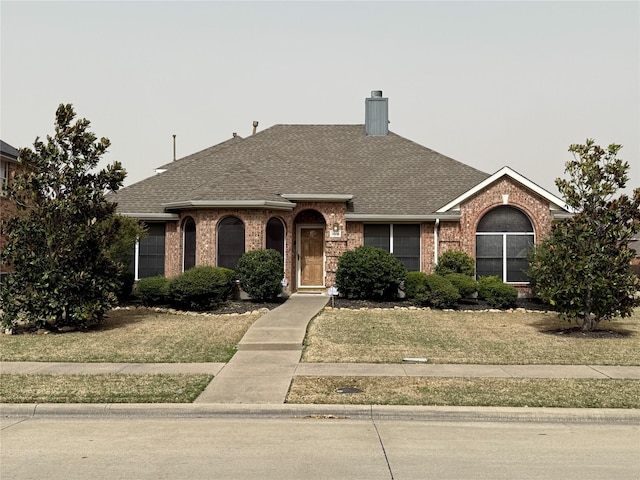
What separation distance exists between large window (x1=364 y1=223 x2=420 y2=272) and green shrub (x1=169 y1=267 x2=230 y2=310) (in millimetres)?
6080

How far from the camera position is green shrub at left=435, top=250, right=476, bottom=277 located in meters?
20.5

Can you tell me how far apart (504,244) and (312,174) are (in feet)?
25.1

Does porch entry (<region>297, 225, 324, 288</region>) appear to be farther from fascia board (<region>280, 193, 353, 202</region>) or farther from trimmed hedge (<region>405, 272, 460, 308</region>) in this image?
trimmed hedge (<region>405, 272, 460, 308</region>)

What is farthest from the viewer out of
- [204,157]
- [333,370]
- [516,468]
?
[204,157]

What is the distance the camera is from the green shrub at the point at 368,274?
62.2 ft

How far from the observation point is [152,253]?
72.5ft

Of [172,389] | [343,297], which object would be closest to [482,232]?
[343,297]

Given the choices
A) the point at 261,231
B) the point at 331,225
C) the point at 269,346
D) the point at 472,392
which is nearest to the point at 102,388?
the point at 269,346

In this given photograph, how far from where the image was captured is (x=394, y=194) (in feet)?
74.3

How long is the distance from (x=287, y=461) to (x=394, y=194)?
56.7ft

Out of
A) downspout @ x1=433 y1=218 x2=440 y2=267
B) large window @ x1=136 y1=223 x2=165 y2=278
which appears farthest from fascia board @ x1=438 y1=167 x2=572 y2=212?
large window @ x1=136 y1=223 x2=165 y2=278

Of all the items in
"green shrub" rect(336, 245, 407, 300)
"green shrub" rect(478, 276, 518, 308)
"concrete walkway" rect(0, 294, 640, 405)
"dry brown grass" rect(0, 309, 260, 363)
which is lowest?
"concrete walkway" rect(0, 294, 640, 405)

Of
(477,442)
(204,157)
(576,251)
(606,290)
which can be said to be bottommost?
(477,442)

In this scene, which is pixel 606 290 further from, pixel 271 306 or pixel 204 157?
pixel 204 157
